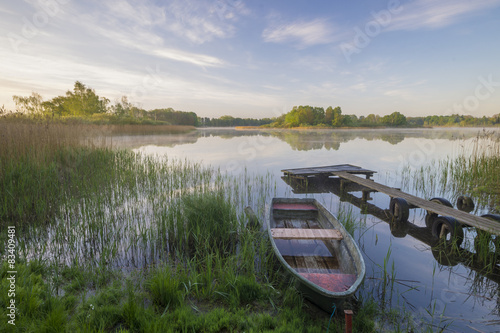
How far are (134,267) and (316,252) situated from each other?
3.45 m

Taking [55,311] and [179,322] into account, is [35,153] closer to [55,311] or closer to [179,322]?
[55,311]

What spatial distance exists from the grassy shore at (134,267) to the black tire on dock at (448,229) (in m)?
3.41

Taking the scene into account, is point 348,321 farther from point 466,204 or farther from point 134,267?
point 466,204

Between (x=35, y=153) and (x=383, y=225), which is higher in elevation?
(x=35, y=153)

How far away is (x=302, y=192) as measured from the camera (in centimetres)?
1120

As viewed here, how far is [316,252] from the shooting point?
195 inches

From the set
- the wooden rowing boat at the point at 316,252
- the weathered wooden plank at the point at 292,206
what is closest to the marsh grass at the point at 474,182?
the weathered wooden plank at the point at 292,206

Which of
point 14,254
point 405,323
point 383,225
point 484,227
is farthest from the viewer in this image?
point 383,225

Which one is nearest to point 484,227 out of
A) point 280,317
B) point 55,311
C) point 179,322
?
point 280,317

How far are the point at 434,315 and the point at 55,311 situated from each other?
16.4 ft

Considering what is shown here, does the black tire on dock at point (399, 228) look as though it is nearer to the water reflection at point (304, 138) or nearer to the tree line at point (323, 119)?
the water reflection at point (304, 138)

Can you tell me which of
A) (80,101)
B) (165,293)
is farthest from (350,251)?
(80,101)

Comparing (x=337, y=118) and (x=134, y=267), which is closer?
(x=134, y=267)

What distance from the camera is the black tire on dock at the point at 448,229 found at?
5621 millimetres
